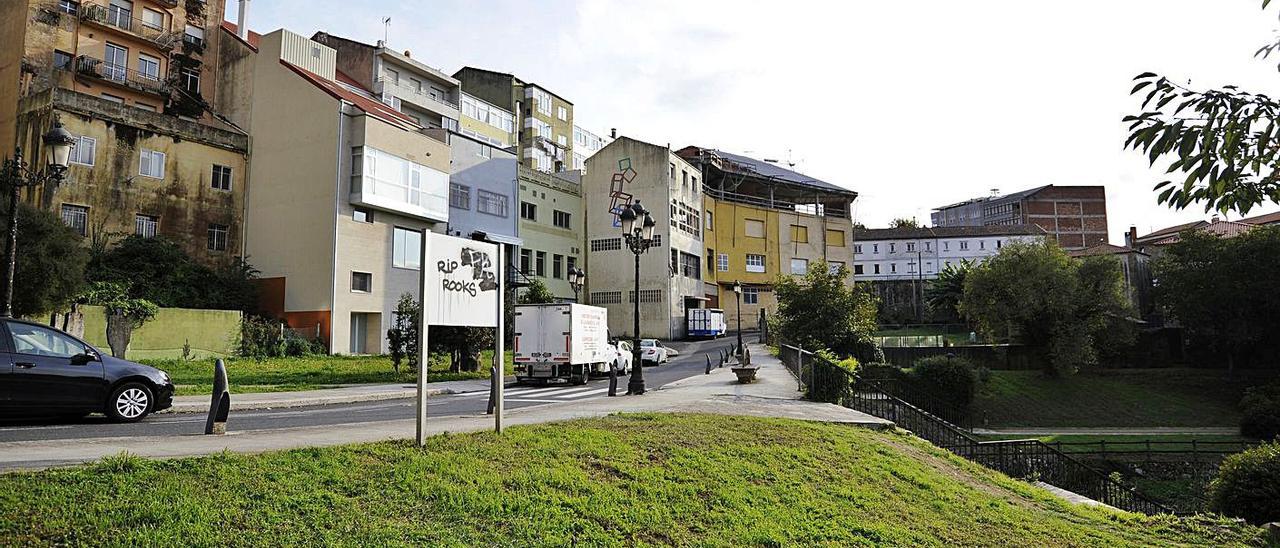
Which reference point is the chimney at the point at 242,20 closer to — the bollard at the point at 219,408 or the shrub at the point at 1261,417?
the bollard at the point at 219,408

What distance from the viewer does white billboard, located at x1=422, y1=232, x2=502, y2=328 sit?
8.29m

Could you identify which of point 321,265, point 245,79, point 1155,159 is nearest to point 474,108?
point 245,79

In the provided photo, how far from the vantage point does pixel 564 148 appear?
72.9 m

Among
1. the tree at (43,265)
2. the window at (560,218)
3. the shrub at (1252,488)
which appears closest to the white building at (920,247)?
the window at (560,218)

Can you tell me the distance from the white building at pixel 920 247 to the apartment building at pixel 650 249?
125 ft

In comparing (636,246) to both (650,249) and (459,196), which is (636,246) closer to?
(459,196)

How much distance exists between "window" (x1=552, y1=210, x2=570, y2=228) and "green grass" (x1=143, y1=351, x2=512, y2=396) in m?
25.5

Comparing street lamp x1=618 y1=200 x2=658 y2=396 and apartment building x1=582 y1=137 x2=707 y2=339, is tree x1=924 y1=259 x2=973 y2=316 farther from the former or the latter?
street lamp x1=618 y1=200 x2=658 y2=396

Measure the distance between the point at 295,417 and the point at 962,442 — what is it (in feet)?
45.3

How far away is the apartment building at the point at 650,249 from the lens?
5528 cm

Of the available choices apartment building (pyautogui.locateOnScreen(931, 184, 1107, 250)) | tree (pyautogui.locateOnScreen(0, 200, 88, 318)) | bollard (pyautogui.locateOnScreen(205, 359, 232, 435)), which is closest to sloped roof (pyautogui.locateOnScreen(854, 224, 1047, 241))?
apartment building (pyautogui.locateOnScreen(931, 184, 1107, 250))

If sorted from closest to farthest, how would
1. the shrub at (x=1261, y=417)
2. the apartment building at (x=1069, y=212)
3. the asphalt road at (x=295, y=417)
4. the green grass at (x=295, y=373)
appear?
the asphalt road at (x=295, y=417)
the green grass at (x=295, y=373)
the shrub at (x=1261, y=417)
the apartment building at (x=1069, y=212)

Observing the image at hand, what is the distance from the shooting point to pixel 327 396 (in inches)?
733

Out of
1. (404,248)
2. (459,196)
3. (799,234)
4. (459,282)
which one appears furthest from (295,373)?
(799,234)
